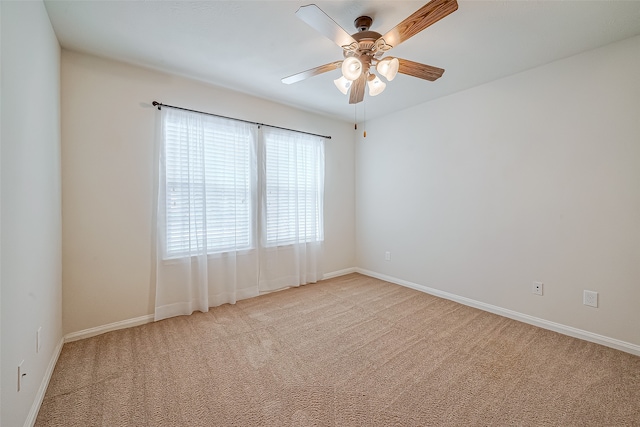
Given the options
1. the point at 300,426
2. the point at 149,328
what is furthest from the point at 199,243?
the point at 300,426

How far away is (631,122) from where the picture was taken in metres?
2.14

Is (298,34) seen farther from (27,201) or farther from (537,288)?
(537,288)

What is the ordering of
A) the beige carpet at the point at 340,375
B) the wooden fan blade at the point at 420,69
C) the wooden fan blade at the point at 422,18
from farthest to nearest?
1. the wooden fan blade at the point at 420,69
2. the beige carpet at the point at 340,375
3. the wooden fan blade at the point at 422,18

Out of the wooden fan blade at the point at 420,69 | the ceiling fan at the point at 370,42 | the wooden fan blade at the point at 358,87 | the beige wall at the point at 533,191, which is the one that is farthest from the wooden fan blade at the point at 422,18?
the beige wall at the point at 533,191

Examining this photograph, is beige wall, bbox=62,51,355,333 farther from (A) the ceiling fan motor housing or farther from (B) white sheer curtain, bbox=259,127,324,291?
(A) the ceiling fan motor housing

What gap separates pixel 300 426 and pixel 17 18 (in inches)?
102

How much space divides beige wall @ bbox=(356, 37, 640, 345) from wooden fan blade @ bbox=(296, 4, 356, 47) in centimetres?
204

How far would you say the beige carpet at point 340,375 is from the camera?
153 centimetres

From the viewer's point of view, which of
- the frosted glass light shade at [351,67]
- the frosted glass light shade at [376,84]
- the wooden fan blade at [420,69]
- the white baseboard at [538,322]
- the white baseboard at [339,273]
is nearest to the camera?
the frosted glass light shade at [351,67]

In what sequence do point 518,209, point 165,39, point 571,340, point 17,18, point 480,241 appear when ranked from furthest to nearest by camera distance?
point 480,241, point 518,209, point 571,340, point 165,39, point 17,18

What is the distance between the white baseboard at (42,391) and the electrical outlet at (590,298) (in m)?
4.00

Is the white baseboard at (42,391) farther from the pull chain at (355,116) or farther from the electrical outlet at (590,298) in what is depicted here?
the electrical outlet at (590,298)

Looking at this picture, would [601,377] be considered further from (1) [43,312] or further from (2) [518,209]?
(1) [43,312]

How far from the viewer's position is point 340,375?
74.3 inches
